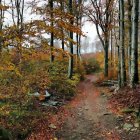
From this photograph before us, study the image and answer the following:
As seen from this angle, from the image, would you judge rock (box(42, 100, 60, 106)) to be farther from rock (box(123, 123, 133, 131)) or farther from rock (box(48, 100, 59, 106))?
rock (box(123, 123, 133, 131))

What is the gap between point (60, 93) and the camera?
1638 cm

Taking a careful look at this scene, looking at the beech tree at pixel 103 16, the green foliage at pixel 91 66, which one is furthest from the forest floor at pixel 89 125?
the green foliage at pixel 91 66

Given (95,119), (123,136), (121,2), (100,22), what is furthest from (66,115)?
(100,22)

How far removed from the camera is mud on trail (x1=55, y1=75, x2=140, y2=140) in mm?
9836

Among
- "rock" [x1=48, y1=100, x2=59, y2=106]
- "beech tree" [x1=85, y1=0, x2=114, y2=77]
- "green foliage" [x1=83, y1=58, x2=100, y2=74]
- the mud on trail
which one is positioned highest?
"beech tree" [x1=85, y1=0, x2=114, y2=77]

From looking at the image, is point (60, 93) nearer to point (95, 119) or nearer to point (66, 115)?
point (66, 115)

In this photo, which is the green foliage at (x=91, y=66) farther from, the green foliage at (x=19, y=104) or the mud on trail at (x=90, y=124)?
the green foliage at (x=19, y=104)

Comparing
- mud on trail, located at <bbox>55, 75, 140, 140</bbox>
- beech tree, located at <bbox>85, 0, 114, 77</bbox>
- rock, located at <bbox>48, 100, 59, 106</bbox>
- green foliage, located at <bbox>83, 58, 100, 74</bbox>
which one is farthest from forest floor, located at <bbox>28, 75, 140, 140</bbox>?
green foliage, located at <bbox>83, 58, 100, 74</bbox>

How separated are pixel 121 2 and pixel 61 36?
962 centimetres

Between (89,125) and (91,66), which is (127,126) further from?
(91,66)

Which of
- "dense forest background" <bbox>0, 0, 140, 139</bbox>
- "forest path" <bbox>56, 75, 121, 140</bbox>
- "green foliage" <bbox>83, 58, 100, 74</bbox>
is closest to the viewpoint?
"dense forest background" <bbox>0, 0, 140, 139</bbox>

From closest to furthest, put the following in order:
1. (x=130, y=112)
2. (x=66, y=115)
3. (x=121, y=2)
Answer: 1. (x=130, y=112)
2. (x=66, y=115)
3. (x=121, y=2)

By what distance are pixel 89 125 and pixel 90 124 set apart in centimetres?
12

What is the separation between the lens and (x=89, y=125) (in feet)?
36.3
